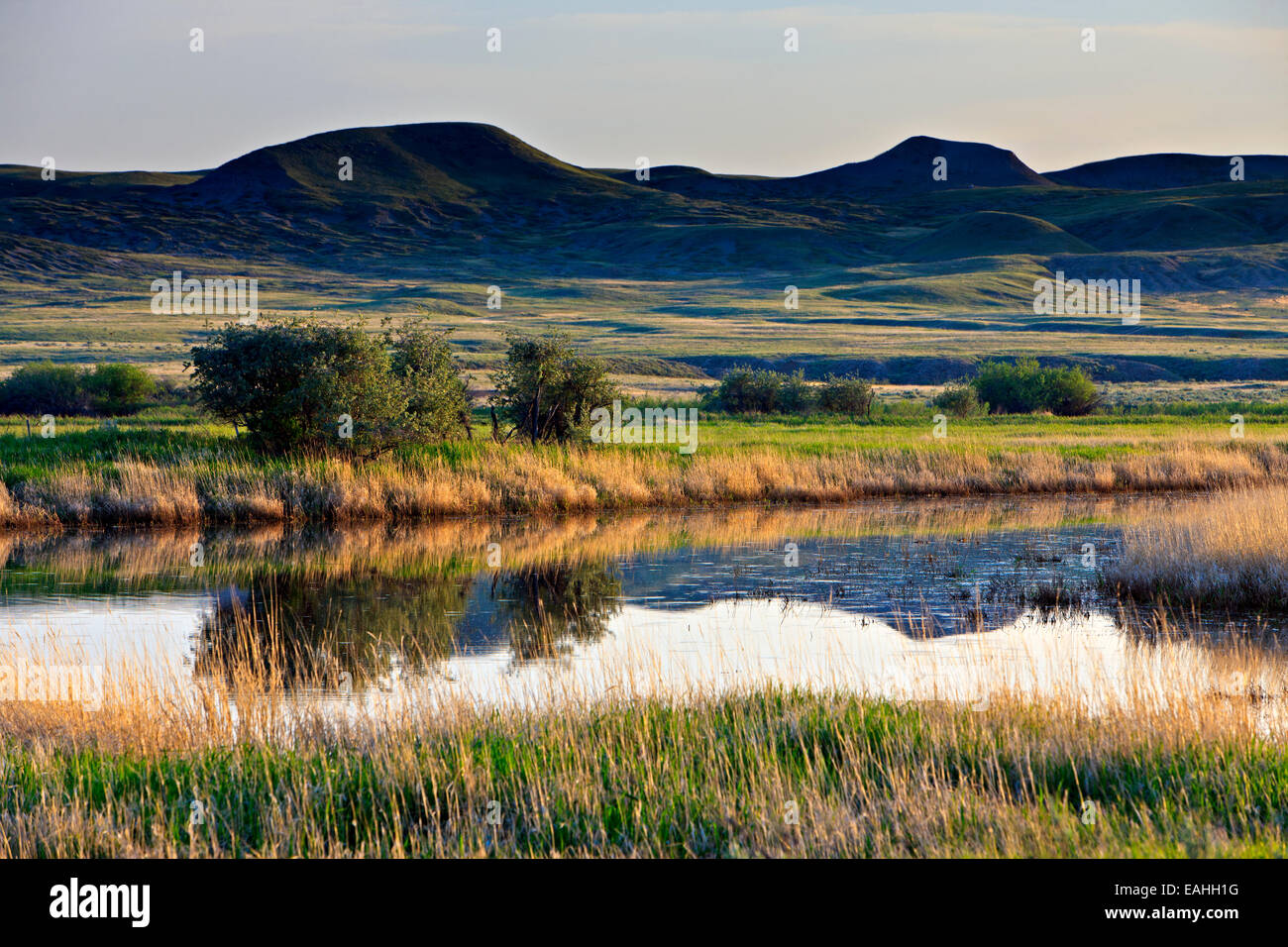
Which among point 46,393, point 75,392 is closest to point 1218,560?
point 75,392

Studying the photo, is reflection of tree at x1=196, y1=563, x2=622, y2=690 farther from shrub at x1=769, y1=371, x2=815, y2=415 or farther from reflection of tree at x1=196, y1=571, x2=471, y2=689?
shrub at x1=769, y1=371, x2=815, y2=415

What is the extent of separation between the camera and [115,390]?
45375mm

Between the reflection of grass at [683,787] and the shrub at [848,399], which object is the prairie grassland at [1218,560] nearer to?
the reflection of grass at [683,787]

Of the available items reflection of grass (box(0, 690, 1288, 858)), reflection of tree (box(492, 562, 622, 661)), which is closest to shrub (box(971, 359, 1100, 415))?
reflection of tree (box(492, 562, 622, 661))

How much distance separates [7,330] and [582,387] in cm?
6699

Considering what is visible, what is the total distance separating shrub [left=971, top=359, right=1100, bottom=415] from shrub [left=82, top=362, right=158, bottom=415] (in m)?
29.8

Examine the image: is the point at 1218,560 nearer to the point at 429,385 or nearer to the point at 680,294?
the point at 429,385

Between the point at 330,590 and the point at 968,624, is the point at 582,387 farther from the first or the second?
the point at 968,624

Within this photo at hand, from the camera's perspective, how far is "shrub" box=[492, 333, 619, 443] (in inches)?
1230

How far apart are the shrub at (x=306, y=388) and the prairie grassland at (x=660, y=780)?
699 inches

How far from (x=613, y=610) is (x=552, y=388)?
14.7m

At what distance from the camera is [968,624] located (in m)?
15.7

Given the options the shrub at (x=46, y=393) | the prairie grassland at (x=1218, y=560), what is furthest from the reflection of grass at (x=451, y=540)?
the shrub at (x=46, y=393)
